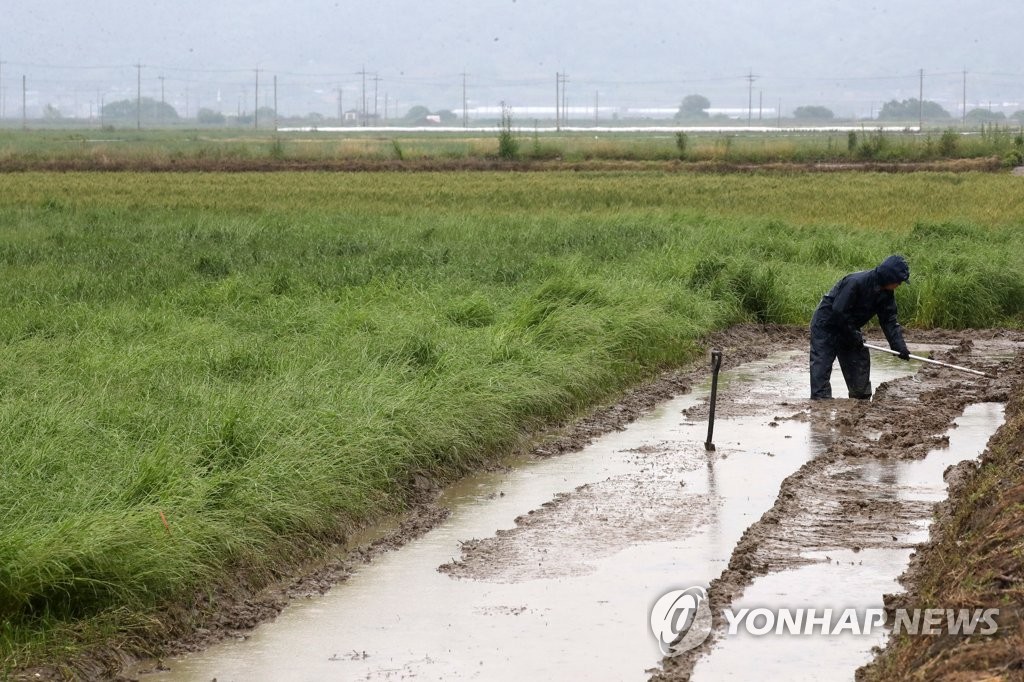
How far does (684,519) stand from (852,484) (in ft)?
4.42

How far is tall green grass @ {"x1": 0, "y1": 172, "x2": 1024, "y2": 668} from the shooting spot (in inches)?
240

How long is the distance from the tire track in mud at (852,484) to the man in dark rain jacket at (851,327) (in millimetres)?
214

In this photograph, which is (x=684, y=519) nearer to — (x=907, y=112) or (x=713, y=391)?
(x=713, y=391)

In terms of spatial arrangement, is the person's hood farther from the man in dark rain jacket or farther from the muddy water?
the muddy water

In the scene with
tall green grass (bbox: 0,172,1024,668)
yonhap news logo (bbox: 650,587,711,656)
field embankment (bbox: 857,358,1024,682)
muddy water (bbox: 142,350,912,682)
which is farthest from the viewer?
tall green grass (bbox: 0,172,1024,668)

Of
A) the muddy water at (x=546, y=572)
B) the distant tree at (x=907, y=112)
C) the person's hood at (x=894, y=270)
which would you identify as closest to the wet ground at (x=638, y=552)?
the muddy water at (x=546, y=572)

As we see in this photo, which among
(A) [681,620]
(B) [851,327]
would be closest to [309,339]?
(B) [851,327]

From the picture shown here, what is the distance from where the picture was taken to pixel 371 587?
21.5 ft

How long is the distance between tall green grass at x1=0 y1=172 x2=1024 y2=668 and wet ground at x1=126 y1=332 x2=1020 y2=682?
46cm

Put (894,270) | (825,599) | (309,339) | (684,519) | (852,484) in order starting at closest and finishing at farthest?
1. (825,599)
2. (684,519)
3. (852,484)
4. (894,270)
5. (309,339)

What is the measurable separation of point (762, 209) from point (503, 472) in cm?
1835

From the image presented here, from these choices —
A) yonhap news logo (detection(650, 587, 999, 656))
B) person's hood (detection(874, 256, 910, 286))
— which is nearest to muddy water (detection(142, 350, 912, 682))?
yonhap news logo (detection(650, 587, 999, 656))

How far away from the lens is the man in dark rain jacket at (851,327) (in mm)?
10664

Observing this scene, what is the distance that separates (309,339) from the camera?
34.4 feet
